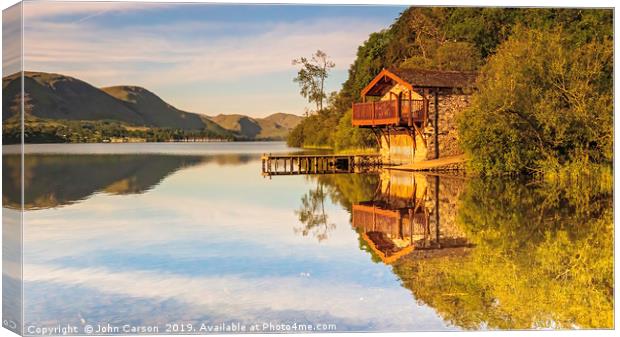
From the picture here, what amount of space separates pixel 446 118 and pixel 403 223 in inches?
590

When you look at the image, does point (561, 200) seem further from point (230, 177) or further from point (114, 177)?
point (114, 177)

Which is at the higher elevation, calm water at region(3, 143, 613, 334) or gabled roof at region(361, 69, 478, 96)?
gabled roof at region(361, 69, 478, 96)

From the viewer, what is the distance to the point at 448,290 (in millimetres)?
8250

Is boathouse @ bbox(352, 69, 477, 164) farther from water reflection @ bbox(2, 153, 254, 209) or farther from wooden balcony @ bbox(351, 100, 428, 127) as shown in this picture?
water reflection @ bbox(2, 153, 254, 209)

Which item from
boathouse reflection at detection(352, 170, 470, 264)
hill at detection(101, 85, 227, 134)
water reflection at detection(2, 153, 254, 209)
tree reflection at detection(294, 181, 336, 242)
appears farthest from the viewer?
hill at detection(101, 85, 227, 134)

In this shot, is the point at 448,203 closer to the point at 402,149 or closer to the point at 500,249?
the point at 500,249

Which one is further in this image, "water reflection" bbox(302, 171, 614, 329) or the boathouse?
the boathouse

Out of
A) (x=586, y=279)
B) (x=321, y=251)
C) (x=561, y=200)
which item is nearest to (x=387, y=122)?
(x=561, y=200)

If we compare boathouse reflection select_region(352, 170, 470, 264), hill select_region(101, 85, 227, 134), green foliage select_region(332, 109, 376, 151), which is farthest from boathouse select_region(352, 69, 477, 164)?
hill select_region(101, 85, 227, 134)

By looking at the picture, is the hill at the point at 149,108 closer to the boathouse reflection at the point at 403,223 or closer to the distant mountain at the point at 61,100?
the distant mountain at the point at 61,100

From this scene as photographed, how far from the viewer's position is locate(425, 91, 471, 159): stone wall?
91.4 feet

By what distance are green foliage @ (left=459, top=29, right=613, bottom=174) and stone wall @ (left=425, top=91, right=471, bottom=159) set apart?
3468mm

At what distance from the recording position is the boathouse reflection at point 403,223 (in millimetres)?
11133

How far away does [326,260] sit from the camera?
1016cm
